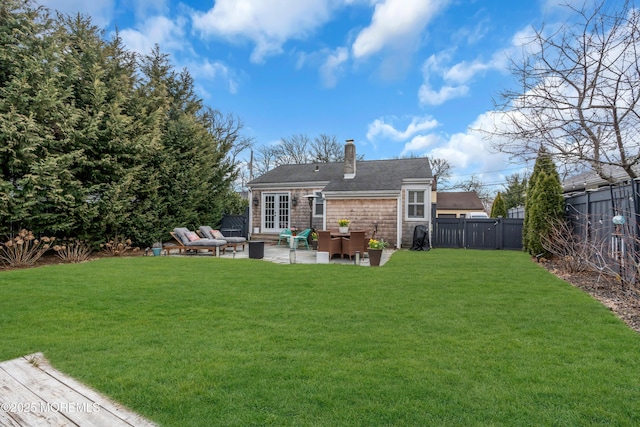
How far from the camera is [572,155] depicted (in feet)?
17.7

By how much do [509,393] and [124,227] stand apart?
40.5 ft

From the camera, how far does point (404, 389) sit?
8.04ft

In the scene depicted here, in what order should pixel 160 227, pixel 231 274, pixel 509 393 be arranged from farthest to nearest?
pixel 160 227 → pixel 231 274 → pixel 509 393

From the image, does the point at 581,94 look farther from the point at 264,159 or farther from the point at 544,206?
the point at 264,159

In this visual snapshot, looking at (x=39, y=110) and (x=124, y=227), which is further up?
(x=39, y=110)

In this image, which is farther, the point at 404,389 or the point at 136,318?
the point at 136,318

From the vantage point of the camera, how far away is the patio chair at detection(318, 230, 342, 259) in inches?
406

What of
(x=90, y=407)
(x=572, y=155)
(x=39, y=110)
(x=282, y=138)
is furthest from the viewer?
(x=282, y=138)

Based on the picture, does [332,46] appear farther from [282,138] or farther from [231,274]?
[282,138]

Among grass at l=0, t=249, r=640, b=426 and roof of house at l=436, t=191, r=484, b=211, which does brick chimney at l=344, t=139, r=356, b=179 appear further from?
roof of house at l=436, t=191, r=484, b=211

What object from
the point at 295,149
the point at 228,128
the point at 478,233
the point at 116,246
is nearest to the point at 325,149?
the point at 295,149

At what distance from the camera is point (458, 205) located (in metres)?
30.2

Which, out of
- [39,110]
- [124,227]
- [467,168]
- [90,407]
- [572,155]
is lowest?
[90,407]

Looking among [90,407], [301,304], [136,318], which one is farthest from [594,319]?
[136,318]
